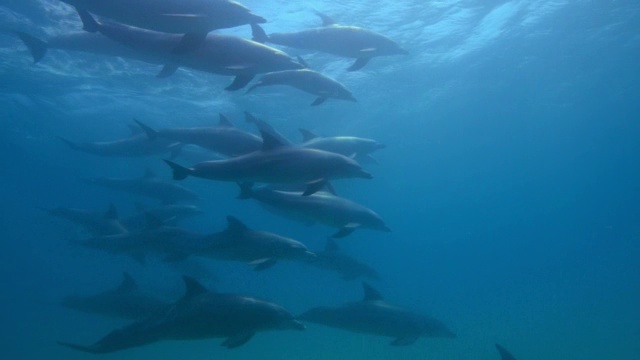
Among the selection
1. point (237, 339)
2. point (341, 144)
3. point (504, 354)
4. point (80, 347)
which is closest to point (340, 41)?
point (341, 144)

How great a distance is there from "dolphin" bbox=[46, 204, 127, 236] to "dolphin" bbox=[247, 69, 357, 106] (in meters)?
6.21

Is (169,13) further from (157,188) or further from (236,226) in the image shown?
(157,188)

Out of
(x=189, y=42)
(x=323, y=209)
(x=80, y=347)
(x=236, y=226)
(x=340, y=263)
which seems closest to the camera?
(x=80, y=347)

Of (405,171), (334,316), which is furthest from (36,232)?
(334,316)

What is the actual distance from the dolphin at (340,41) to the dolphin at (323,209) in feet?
8.72

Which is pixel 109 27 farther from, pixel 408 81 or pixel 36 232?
pixel 36 232

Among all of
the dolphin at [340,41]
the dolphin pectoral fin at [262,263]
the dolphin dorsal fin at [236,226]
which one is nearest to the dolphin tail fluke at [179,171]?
the dolphin dorsal fin at [236,226]

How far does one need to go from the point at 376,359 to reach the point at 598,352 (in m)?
9.81

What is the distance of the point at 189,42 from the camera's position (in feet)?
21.3

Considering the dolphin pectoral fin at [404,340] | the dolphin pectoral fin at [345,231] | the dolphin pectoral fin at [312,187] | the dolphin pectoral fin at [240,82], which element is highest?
the dolphin pectoral fin at [240,82]

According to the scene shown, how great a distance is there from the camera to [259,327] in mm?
7395

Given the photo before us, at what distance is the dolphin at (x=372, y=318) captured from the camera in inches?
423

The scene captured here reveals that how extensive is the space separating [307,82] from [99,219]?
25.5 ft

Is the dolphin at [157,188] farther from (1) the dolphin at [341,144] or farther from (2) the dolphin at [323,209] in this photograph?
(2) the dolphin at [323,209]
